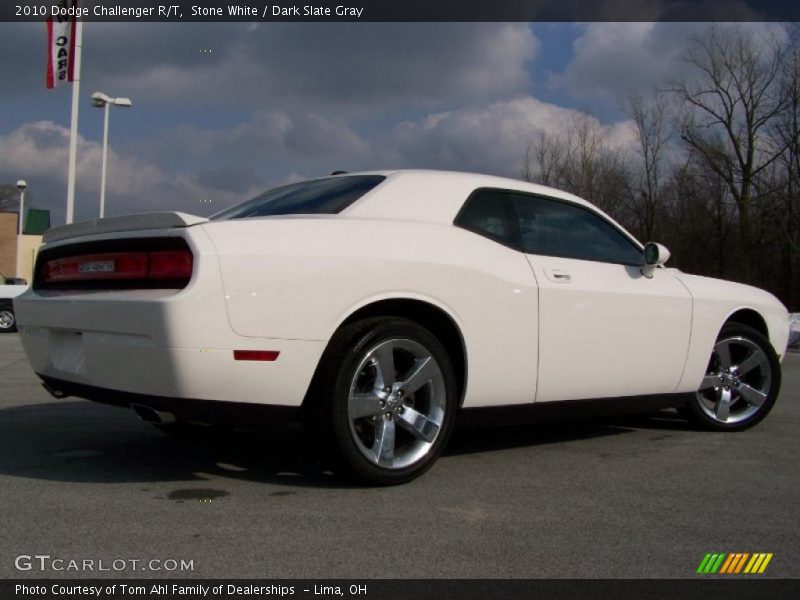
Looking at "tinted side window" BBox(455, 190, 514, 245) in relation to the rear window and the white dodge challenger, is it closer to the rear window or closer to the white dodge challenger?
the white dodge challenger

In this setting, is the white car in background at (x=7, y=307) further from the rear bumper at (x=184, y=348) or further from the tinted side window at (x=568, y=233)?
the tinted side window at (x=568, y=233)

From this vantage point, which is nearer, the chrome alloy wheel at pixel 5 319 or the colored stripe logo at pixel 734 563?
the colored stripe logo at pixel 734 563

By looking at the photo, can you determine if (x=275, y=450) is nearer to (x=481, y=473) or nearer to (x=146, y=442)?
(x=146, y=442)

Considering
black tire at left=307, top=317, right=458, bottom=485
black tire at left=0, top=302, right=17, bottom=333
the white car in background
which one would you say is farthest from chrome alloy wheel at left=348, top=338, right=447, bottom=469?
black tire at left=0, top=302, right=17, bottom=333

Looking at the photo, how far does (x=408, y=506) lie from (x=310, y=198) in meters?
1.69

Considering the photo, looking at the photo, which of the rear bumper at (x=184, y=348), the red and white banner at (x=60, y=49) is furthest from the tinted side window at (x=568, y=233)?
the red and white banner at (x=60, y=49)

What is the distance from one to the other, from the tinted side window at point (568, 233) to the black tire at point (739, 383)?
3.44 ft

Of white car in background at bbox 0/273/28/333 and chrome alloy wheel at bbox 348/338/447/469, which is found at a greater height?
chrome alloy wheel at bbox 348/338/447/469

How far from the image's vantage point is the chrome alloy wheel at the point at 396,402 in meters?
3.50

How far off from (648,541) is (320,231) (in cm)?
185

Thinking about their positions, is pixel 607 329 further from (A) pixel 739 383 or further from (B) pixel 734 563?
(B) pixel 734 563

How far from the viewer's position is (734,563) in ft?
9.11

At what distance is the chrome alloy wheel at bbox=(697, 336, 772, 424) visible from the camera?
17.2 feet

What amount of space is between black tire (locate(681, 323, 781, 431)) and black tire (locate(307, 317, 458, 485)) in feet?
7.68
